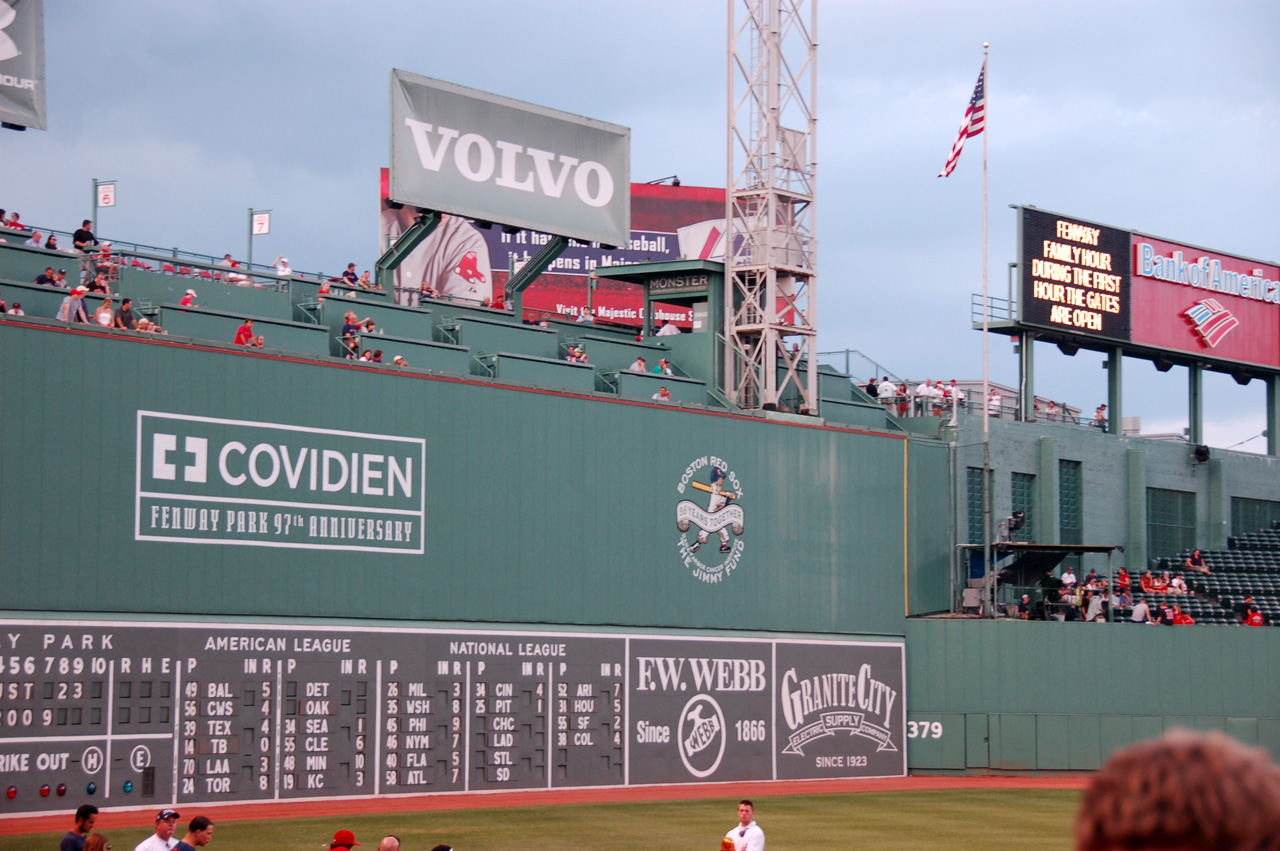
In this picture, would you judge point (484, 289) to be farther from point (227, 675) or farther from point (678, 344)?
point (227, 675)

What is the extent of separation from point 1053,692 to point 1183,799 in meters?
36.6

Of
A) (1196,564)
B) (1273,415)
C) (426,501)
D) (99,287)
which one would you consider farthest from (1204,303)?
(99,287)

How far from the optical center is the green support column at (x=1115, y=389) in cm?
4547

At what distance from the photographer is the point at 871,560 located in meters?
36.1

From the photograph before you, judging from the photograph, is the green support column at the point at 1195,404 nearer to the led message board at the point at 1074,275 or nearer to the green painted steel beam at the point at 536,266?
the led message board at the point at 1074,275

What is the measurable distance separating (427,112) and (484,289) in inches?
876

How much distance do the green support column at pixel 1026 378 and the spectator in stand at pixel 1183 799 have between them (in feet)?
138

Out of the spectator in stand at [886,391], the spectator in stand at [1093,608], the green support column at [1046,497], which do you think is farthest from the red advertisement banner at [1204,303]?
the spectator in stand at [1093,608]

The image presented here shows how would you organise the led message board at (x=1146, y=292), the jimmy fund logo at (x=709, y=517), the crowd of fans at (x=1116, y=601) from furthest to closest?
the led message board at (x=1146, y=292) < the crowd of fans at (x=1116, y=601) < the jimmy fund logo at (x=709, y=517)

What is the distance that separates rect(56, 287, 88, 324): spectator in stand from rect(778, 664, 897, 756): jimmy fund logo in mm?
17180

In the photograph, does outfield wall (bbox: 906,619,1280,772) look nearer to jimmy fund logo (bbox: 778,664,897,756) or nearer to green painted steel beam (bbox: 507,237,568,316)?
jimmy fund logo (bbox: 778,664,897,756)

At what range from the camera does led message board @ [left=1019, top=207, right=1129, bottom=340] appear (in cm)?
4256

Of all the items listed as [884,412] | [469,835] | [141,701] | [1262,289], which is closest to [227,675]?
[141,701]

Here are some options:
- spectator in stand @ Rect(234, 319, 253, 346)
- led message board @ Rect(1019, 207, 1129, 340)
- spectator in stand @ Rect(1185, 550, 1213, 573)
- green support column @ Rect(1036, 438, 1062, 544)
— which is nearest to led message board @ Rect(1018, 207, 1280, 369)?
led message board @ Rect(1019, 207, 1129, 340)
